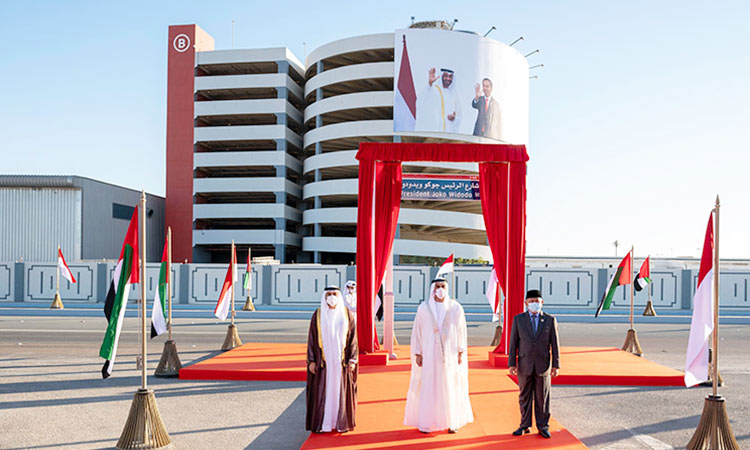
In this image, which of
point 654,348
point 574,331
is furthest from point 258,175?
point 654,348

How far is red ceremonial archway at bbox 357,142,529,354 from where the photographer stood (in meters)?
11.8

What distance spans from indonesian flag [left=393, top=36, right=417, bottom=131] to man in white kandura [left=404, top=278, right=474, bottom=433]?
36.6 meters

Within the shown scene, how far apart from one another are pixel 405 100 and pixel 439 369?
37678mm

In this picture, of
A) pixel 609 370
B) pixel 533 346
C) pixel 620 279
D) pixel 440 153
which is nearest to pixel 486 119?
pixel 620 279

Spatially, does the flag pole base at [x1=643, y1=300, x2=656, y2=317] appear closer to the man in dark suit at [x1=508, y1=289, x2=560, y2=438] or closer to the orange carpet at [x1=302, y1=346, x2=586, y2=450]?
the orange carpet at [x1=302, y1=346, x2=586, y2=450]

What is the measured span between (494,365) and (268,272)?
14593 millimetres

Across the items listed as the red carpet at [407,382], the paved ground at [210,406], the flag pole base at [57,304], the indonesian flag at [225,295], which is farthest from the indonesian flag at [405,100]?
the red carpet at [407,382]

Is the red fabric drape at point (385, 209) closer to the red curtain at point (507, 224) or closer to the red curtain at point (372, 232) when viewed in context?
the red curtain at point (372, 232)

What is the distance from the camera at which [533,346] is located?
7.25 metres

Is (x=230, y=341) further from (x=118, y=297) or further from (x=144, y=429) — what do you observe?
(x=144, y=429)

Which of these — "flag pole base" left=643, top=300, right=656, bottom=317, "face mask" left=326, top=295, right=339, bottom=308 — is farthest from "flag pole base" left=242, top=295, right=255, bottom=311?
"face mask" left=326, top=295, right=339, bottom=308

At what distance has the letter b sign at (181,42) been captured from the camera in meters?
50.2

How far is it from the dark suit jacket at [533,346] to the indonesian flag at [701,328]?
1542 mm

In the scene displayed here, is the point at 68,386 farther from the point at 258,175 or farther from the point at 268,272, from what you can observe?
the point at 258,175
